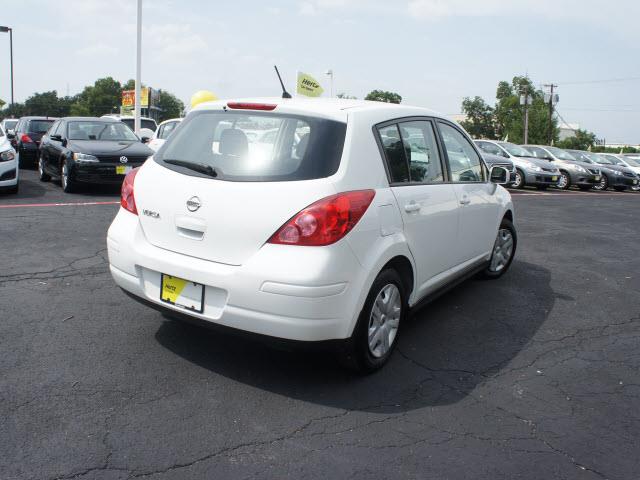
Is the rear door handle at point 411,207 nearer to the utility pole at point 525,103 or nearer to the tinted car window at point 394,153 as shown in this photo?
the tinted car window at point 394,153

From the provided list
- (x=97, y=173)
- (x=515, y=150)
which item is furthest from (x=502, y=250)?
(x=515, y=150)

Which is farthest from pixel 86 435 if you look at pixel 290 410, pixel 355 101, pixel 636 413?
pixel 636 413

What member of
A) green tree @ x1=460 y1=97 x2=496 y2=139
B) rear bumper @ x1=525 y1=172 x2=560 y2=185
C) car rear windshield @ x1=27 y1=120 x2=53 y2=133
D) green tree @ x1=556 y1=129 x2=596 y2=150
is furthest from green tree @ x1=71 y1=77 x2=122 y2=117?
rear bumper @ x1=525 y1=172 x2=560 y2=185

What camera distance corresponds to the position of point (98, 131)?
1245cm

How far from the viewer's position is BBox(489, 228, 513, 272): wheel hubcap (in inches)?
242

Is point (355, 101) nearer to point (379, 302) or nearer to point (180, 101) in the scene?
point (379, 302)

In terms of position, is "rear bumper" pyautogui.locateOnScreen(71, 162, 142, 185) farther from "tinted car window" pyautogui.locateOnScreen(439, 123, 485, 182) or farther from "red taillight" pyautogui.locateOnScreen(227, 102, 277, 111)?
"red taillight" pyautogui.locateOnScreen(227, 102, 277, 111)

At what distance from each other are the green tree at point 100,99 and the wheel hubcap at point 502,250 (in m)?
126

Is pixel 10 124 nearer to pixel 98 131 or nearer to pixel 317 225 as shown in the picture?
pixel 98 131

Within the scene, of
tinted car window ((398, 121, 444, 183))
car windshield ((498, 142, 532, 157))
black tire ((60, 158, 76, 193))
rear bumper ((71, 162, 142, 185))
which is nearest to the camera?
tinted car window ((398, 121, 444, 183))

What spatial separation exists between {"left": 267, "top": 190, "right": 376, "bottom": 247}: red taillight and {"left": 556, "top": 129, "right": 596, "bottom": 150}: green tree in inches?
3582

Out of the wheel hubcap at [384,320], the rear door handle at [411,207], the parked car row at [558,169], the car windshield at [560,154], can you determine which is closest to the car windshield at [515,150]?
the parked car row at [558,169]

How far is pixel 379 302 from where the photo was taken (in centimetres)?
370

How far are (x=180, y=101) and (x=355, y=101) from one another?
485 feet
